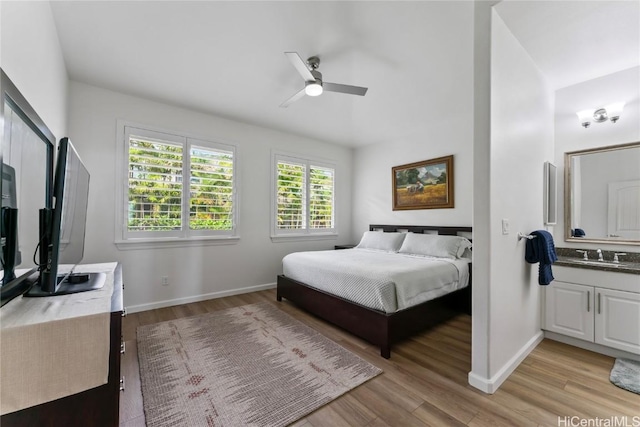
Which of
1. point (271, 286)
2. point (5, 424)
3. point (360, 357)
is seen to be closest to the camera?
point (5, 424)

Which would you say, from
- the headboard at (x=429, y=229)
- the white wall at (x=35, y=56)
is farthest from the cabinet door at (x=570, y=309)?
the white wall at (x=35, y=56)

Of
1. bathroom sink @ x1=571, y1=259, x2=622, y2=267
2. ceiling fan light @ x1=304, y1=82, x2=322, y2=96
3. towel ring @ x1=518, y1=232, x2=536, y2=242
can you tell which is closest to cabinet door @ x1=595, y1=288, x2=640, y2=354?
bathroom sink @ x1=571, y1=259, x2=622, y2=267

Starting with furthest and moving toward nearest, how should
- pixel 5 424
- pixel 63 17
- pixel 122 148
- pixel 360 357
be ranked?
pixel 122 148 → pixel 360 357 → pixel 63 17 → pixel 5 424

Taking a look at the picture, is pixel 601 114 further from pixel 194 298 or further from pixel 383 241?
pixel 194 298

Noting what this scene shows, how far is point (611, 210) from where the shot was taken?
2.57m

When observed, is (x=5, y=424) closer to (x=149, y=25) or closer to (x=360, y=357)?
(x=360, y=357)

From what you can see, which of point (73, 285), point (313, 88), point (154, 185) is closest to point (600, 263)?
point (313, 88)

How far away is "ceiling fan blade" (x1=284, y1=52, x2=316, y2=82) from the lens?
208 centimetres

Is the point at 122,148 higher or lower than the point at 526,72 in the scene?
lower

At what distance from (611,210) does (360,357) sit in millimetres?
2801

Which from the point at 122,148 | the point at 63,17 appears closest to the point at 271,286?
the point at 122,148

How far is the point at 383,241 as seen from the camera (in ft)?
14.3

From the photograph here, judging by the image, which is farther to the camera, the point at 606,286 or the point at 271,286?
the point at 271,286

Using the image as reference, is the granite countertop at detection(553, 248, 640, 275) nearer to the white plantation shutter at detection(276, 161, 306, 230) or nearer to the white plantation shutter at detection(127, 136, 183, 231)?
the white plantation shutter at detection(276, 161, 306, 230)
